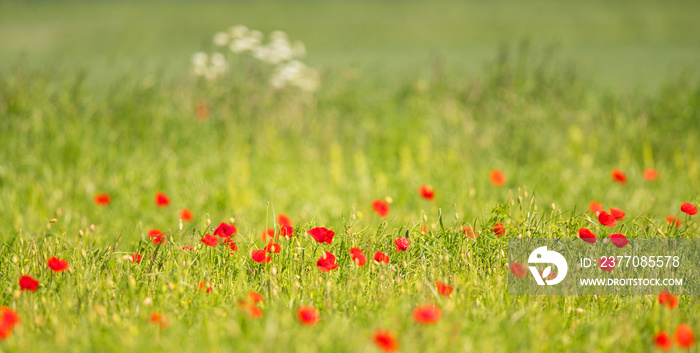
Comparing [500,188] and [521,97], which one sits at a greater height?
[521,97]

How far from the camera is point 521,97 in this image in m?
5.85

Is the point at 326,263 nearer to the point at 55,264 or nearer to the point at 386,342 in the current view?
the point at 386,342

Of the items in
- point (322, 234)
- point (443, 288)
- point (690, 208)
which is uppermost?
point (690, 208)

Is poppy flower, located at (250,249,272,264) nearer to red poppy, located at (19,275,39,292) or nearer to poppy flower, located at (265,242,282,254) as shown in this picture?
poppy flower, located at (265,242,282,254)

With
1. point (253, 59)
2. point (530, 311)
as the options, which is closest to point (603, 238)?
point (530, 311)

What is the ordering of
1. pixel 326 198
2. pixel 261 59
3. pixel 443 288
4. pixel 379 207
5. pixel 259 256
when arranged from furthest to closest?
pixel 261 59
pixel 326 198
pixel 379 207
pixel 259 256
pixel 443 288

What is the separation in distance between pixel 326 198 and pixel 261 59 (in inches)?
114

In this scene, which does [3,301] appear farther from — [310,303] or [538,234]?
[538,234]

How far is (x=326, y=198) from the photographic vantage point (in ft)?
14.4

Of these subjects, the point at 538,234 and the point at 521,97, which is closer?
the point at 538,234

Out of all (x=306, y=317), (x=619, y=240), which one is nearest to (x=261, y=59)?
(x=619, y=240)

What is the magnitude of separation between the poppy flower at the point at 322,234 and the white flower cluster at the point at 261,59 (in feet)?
13.6

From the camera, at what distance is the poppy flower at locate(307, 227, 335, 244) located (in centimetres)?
231

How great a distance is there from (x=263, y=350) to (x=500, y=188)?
3.15 meters
